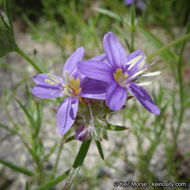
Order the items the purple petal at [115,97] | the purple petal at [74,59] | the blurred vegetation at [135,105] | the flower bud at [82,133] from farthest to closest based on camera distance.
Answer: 1. the blurred vegetation at [135,105]
2. the purple petal at [74,59]
3. the flower bud at [82,133]
4. the purple petal at [115,97]

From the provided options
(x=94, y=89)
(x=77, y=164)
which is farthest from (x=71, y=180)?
(x=94, y=89)

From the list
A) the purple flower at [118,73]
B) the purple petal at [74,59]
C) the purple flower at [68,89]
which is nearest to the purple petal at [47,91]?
the purple flower at [68,89]

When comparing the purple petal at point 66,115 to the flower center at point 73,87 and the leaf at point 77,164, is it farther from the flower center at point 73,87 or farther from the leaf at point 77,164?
the leaf at point 77,164

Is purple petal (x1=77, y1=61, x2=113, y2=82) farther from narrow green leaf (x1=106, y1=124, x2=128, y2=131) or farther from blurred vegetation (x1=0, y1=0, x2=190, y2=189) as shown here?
blurred vegetation (x1=0, y1=0, x2=190, y2=189)

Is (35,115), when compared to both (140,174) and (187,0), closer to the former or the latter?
(140,174)

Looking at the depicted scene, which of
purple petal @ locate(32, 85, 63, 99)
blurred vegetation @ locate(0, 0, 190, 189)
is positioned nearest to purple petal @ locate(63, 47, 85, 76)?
purple petal @ locate(32, 85, 63, 99)

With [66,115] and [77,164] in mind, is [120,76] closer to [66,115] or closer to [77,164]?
[66,115]
